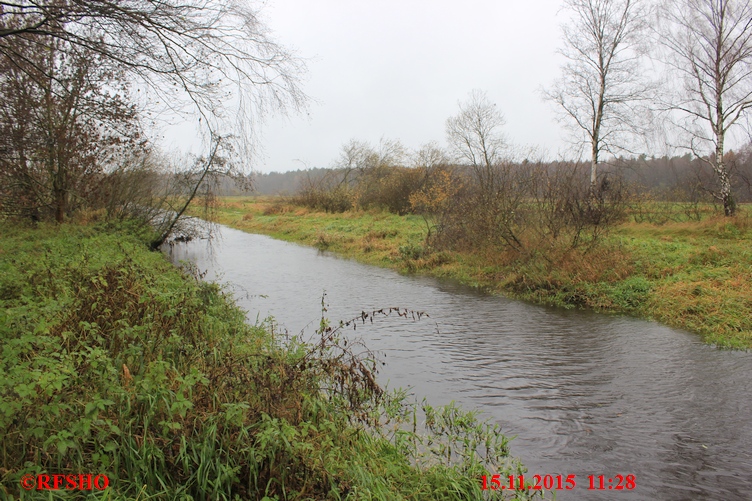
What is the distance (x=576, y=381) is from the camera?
6879 mm

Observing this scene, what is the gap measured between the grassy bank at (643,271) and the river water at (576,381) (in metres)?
0.74

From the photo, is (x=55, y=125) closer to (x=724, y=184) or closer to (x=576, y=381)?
(x=576, y=381)

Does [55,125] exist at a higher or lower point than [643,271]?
higher

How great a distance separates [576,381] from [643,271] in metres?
6.82

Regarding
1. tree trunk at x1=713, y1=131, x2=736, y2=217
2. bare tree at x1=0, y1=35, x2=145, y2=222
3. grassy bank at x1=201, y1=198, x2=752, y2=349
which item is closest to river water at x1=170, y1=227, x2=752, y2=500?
grassy bank at x1=201, y1=198, x2=752, y2=349

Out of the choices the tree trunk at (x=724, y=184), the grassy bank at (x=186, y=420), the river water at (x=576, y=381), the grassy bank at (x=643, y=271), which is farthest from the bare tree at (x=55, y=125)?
the tree trunk at (x=724, y=184)

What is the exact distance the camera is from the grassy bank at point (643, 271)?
9.69 meters

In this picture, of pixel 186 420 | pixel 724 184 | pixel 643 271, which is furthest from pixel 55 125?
pixel 724 184

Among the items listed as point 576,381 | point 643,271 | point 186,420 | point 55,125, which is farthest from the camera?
point 643,271

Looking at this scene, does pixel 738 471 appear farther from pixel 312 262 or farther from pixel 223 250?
pixel 223 250

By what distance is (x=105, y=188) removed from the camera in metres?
15.9

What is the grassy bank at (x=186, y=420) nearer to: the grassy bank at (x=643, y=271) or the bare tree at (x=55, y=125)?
the bare tree at (x=55, y=125)

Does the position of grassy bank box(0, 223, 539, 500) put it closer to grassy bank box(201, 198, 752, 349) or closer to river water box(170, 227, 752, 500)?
river water box(170, 227, 752, 500)

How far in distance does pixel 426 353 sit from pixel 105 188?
13.1 m
